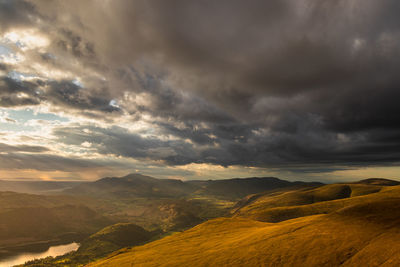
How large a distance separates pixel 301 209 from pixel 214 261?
15385cm

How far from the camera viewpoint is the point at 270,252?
54.9 metres

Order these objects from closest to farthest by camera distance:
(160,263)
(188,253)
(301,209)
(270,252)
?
(270,252)
(160,263)
(188,253)
(301,209)

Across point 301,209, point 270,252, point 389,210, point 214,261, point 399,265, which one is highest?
point 389,210

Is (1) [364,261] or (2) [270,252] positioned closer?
(1) [364,261]

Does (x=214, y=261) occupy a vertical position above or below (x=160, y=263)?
above

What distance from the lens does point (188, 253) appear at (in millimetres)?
72750

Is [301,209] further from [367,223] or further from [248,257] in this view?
[248,257]

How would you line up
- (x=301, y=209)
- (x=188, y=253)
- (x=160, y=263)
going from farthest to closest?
(x=301, y=209), (x=188, y=253), (x=160, y=263)

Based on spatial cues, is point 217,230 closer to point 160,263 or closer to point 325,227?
point 160,263

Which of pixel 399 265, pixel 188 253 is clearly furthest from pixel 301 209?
pixel 399 265

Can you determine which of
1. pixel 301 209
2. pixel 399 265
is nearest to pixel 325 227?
pixel 399 265

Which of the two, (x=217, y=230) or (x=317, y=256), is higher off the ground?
(x=317, y=256)

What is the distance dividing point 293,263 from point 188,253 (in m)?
36.9

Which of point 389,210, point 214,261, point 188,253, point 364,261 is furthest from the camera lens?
point 188,253
